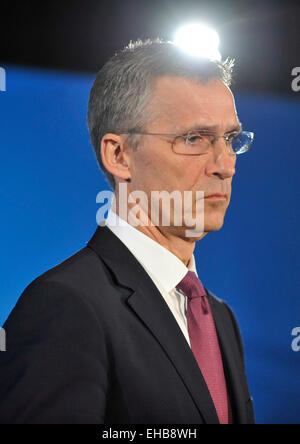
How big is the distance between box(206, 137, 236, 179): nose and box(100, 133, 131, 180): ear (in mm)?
157

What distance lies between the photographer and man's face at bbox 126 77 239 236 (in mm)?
934

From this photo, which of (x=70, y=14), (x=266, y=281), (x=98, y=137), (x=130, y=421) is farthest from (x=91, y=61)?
(x=130, y=421)

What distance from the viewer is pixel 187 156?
3.08 ft

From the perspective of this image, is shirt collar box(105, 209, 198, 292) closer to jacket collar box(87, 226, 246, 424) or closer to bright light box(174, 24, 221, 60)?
jacket collar box(87, 226, 246, 424)

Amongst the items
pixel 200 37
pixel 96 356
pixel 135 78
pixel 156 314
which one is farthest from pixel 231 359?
pixel 200 37

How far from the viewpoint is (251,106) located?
5.37 feet

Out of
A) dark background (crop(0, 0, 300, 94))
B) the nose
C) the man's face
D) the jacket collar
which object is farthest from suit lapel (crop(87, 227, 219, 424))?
dark background (crop(0, 0, 300, 94))

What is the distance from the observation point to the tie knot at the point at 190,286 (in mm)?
946

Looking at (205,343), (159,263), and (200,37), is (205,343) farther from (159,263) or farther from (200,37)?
(200,37)

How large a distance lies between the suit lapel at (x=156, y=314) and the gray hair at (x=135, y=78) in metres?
0.21

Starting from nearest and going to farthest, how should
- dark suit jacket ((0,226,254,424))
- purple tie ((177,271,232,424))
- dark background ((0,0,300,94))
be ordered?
dark suit jacket ((0,226,254,424))
purple tie ((177,271,232,424))
dark background ((0,0,300,94))

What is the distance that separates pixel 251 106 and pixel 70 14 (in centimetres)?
63

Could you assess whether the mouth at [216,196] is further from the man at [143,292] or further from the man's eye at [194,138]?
the man's eye at [194,138]

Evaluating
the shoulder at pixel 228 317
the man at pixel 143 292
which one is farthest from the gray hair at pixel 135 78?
the shoulder at pixel 228 317
